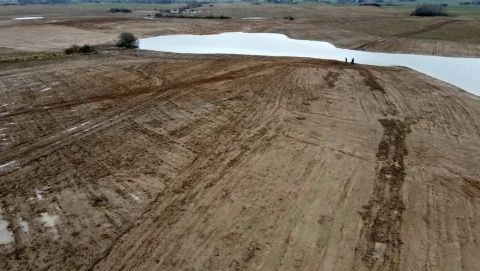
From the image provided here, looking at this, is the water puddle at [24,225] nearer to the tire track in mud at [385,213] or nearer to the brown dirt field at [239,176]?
the brown dirt field at [239,176]

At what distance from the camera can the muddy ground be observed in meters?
8.27

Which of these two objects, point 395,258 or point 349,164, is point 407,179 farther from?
point 395,258

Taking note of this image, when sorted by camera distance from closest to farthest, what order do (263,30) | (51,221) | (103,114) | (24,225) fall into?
(24,225) < (51,221) < (103,114) < (263,30)

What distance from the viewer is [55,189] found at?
1055 cm

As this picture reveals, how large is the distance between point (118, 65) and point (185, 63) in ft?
14.9

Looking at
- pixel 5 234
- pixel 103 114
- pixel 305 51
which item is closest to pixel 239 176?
pixel 5 234

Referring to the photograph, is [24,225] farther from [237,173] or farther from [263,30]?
[263,30]

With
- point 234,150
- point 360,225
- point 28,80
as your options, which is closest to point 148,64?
point 28,80

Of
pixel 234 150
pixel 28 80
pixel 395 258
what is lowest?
pixel 395 258

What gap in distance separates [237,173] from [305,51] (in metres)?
22.3

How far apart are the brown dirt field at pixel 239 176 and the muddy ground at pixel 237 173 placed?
0.05m

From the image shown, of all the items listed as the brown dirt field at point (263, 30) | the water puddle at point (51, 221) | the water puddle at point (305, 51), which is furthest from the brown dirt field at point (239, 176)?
the brown dirt field at point (263, 30)

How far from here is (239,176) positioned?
1118cm

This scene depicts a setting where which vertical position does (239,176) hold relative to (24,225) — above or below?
above
